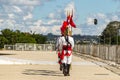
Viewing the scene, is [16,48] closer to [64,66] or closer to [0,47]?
[0,47]

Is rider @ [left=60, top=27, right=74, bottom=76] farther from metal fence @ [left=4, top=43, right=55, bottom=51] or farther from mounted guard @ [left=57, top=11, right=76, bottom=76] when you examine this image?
metal fence @ [left=4, top=43, right=55, bottom=51]

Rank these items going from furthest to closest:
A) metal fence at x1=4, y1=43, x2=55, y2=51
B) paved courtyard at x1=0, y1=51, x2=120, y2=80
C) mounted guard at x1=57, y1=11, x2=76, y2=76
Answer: metal fence at x1=4, y1=43, x2=55, y2=51 → mounted guard at x1=57, y1=11, x2=76, y2=76 → paved courtyard at x1=0, y1=51, x2=120, y2=80

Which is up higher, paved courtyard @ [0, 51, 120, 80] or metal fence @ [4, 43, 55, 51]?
metal fence @ [4, 43, 55, 51]

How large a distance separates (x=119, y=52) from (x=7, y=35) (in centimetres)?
8622

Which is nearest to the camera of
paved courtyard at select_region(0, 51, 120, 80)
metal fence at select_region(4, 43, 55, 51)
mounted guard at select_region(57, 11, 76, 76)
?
paved courtyard at select_region(0, 51, 120, 80)

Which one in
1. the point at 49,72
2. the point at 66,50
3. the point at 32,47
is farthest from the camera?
the point at 32,47

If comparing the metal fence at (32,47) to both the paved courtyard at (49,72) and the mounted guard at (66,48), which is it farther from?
the mounted guard at (66,48)

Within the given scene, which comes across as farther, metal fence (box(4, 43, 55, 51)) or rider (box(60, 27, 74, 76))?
metal fence (box(4, 43, 55, 51))

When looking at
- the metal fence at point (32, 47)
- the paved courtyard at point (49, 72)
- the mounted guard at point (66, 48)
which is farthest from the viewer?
the metal fence at point (32, 47)

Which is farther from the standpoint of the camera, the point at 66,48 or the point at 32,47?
the point at 32,47

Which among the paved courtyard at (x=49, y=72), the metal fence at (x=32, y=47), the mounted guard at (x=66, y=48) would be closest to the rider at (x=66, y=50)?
A: the mounted guard at (x=66, y=48)

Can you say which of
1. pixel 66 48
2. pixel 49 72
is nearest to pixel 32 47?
pixel 49 72

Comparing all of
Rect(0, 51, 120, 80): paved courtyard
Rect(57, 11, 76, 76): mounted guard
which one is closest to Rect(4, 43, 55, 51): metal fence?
Rect(0, 51, 120, 80): paved courtyard

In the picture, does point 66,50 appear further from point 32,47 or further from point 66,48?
point 32,47
